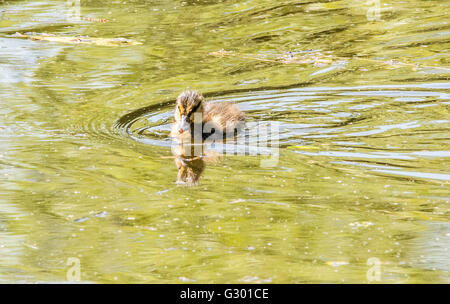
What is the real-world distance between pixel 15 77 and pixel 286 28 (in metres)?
4.08

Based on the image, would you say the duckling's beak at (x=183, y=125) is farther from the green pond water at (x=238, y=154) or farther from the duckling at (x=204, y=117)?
the green pond water at (x=238, y=154)

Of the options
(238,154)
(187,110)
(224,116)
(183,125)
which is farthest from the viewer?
(224,116)

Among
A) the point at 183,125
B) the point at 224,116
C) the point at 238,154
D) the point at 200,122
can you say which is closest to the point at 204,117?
the point at 200,122

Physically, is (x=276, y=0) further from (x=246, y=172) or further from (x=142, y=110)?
(x=246, y=172)

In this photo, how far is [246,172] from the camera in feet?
21.9

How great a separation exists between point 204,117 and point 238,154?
128 centimetres

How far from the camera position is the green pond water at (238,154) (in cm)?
503

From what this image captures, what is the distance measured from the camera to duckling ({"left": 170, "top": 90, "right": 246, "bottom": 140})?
8.33 metres

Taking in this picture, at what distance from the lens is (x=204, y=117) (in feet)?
28.0

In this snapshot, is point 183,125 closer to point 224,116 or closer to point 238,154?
point 224,116

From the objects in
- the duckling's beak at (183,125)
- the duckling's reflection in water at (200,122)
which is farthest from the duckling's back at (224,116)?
the duckling's beak at (183,125)

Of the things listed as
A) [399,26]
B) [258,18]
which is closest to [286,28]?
[258,18]

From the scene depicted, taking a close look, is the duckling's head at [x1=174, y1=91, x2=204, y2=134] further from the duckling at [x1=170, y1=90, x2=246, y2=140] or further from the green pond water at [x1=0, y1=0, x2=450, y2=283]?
the green pond water at [x1=0, y1=0, x2=450, y2=283]

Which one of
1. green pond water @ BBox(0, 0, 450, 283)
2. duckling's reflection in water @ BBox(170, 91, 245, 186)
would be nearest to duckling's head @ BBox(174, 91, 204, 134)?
duckling's reflection in water @ BBox(170, 91, 245, 186)
